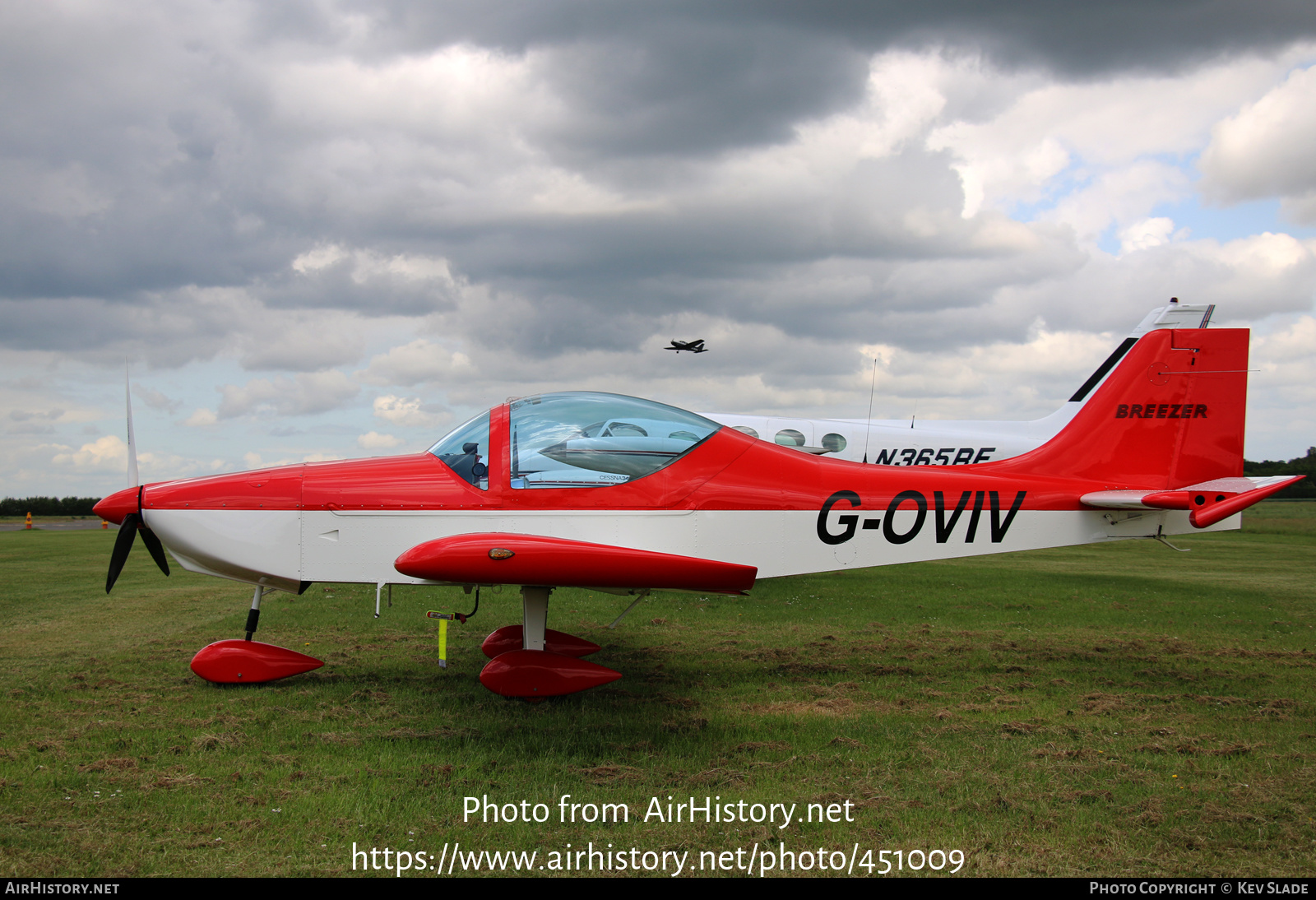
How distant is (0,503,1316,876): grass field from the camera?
357 centimetres

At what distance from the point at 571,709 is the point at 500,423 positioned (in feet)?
7.22

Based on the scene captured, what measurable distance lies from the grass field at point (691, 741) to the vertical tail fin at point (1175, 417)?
1.88 m

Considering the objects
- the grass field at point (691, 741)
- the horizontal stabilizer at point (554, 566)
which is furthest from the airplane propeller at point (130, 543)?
the horizontal stabilizer at point (554, 566)

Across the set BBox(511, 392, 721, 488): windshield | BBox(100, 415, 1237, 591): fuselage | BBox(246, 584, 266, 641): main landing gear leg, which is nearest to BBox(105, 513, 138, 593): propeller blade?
BBox(100, 415, 1237, 591): fuselage

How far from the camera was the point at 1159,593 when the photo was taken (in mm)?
12422

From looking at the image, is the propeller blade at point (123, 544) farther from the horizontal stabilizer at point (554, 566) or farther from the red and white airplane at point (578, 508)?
the horizontal stabilizer at point (554, 566)

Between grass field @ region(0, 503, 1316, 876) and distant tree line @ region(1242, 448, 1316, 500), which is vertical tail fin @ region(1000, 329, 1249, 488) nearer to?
grass field @ region(0, 503, 1316, 876)

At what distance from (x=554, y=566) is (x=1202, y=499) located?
546cm

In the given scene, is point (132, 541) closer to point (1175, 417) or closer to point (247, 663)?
point (247, 663)

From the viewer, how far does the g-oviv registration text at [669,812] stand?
3773 millimetres

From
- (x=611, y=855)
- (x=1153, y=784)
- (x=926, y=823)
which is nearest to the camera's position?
(x=611, y=855)

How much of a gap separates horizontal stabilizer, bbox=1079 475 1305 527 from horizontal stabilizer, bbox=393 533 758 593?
3586 mm

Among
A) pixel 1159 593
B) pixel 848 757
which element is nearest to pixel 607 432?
pixel 848 757
